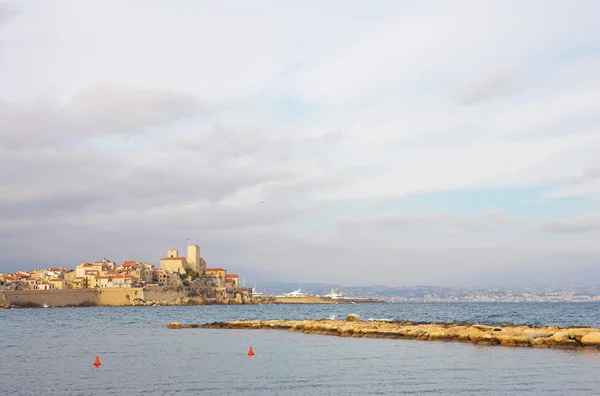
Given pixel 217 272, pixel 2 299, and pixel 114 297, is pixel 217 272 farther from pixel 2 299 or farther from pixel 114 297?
pixel 2 299

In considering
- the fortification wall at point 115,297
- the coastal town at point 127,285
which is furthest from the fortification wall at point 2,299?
the fortification wall at point 115,297

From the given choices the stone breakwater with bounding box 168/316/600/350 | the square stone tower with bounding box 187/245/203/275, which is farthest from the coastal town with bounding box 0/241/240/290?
the stone breakwater with bounding box 168/316/600/350

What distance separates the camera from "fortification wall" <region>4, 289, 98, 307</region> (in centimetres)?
14650

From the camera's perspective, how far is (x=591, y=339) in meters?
33.9

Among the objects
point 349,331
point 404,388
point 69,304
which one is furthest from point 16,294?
point 404,388

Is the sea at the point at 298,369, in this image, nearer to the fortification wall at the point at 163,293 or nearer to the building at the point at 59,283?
the fortification wall at the point at 163,293

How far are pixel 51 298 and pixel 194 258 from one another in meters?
46.3

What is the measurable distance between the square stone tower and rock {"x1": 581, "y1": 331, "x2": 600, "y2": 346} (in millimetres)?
156887

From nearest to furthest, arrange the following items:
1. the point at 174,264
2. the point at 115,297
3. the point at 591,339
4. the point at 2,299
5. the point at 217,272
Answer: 1. the point at 591,339
2. the point at 2,299
3. the point at 115,297
4. the point at 174,264
5. the point at 217,272

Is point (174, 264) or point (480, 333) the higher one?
point (174, 264)

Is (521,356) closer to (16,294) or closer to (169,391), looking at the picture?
(169,391)

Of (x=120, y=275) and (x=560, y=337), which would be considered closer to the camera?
(x=560, y=337)

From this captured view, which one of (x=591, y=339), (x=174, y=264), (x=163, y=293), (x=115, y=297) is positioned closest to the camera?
(x=591, y=339)

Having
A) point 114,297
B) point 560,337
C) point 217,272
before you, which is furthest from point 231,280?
point 560,337
